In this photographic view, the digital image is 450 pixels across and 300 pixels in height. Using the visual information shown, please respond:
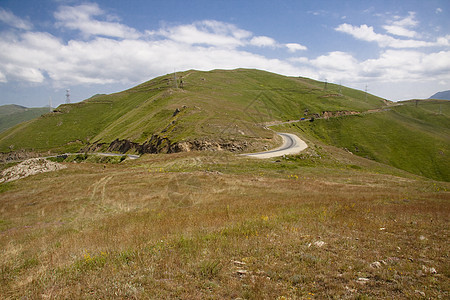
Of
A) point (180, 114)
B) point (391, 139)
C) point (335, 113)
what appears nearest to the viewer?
point (180, 114)

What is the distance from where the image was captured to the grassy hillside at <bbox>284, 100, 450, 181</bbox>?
7995 centimetres

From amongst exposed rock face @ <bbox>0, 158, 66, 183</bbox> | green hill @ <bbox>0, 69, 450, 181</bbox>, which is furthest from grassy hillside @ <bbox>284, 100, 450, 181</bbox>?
exposed rock face @ <bbox>0, 158, 66, 183</bbox>

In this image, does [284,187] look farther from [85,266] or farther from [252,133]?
[252,133]

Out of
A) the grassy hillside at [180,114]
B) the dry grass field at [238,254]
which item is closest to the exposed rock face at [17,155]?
the grassy hillside at [180,114]

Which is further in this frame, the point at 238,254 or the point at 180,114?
the point at 180,114

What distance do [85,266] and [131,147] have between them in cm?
6760

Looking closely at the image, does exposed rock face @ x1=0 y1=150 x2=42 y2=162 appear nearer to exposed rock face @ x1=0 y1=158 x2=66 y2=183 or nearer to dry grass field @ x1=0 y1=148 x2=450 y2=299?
exposed rock face @ x1=0 y1=158 x2=66 y2=183

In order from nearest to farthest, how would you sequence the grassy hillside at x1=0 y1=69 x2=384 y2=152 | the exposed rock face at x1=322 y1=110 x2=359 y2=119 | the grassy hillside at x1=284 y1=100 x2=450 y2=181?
the grassy hillside at x1=0 y1=69 x2=384 y2=152 → the grassy hillside at x1=284 y1=100 x2=450 y2=181 → the exposed rock face at x1=322 y1=110 x2=359 y2=119

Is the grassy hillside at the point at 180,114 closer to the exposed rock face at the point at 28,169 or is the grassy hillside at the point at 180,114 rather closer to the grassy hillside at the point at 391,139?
the grassy hillside at the point at 391,139

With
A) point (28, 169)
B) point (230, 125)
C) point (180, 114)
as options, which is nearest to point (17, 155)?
point (180, 114)

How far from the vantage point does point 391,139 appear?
9469 cm

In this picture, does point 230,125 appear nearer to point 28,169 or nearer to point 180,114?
point 180,114

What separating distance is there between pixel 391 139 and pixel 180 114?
86837 mm

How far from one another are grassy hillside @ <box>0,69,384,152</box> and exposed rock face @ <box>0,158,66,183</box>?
2404 centimetres
